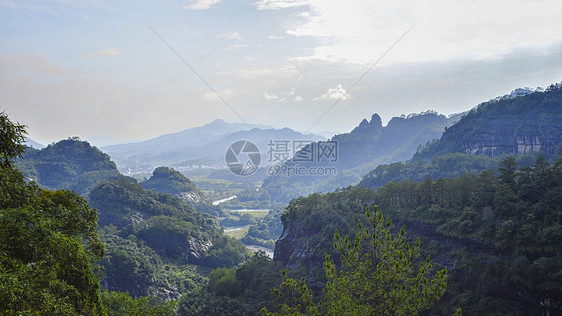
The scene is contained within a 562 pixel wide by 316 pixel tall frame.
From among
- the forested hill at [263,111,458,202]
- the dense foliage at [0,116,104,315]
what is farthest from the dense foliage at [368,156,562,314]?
the forested hill at [263,111,458,202]

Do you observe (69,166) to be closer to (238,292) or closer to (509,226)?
(238,292)

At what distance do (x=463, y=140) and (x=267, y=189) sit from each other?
96.3 m

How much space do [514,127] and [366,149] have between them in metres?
98.7

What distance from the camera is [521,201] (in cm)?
2247

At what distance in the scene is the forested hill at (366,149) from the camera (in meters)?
138

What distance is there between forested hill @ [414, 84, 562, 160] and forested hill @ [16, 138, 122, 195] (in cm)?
8374

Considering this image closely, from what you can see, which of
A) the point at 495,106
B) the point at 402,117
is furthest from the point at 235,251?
the point at 402,117

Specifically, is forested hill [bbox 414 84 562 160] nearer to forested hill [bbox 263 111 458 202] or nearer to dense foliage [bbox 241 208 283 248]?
dense foliage [bbox 241 208 283 248]

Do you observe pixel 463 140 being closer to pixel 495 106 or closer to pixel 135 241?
pixel 495 106

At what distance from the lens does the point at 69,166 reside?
9900 cm

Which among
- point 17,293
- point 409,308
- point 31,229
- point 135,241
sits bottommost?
point 135,241

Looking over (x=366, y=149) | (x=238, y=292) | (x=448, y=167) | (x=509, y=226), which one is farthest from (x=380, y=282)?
(x=366, y=149)

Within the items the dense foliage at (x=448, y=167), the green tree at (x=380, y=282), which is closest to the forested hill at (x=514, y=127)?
the dense foliage at (x=448, y=167)

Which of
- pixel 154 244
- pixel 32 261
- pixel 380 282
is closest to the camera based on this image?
pixel 32 261
